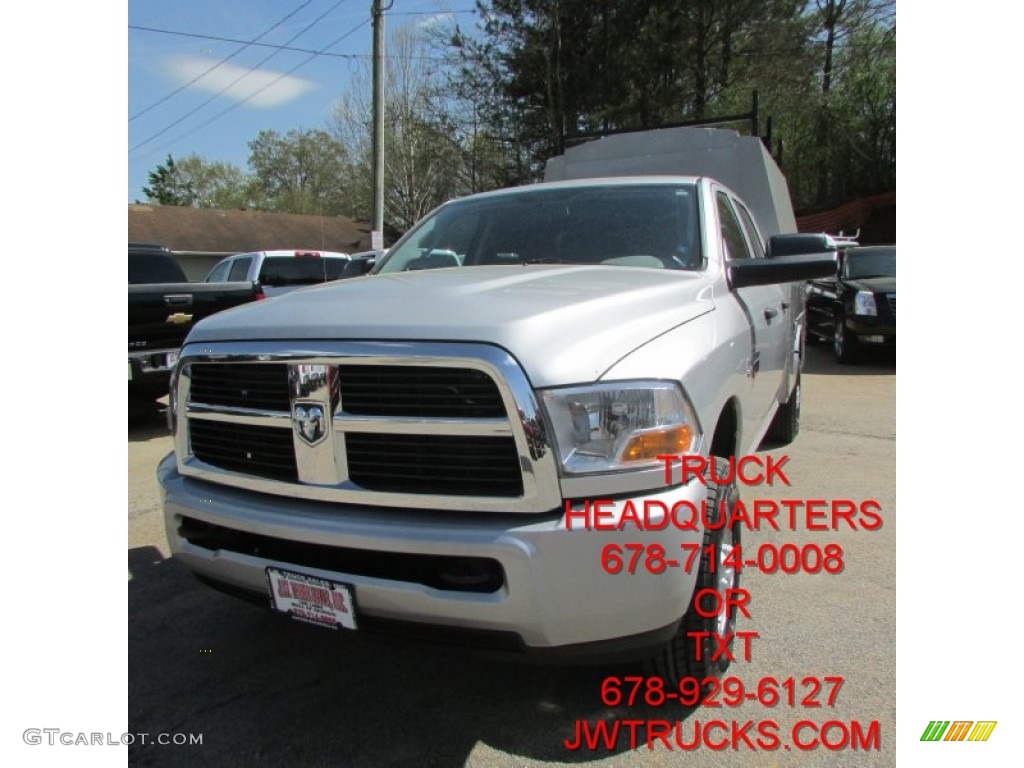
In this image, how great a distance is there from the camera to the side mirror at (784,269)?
2.96m

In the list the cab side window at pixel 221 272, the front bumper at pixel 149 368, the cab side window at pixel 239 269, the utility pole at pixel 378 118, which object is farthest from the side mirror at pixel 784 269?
the utility pole at pixel 378 118

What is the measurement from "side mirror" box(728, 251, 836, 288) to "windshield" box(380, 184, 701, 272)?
7.9 inches

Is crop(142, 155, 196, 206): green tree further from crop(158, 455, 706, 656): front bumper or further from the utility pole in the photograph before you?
crop(158, 455, 706, 656): front bumper

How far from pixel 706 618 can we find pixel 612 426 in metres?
0.75

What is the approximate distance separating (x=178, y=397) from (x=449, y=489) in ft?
3.94

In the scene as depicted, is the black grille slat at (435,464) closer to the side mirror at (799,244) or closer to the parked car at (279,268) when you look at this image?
the side mirror at (799,244)

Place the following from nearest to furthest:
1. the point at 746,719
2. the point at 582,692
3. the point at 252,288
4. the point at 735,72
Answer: the point at 746,719, the point at 582,692, the point at 252,288, the point at 735,72

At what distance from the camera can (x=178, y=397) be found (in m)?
2.63

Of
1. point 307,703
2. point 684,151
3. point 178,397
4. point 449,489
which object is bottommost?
point 307,703

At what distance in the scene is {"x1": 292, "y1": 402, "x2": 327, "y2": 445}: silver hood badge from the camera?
2.19 m

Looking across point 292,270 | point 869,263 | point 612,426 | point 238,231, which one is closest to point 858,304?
point 869,263

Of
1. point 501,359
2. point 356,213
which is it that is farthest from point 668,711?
point 356,213

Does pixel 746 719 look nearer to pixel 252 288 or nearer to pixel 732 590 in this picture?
pixel 732 590

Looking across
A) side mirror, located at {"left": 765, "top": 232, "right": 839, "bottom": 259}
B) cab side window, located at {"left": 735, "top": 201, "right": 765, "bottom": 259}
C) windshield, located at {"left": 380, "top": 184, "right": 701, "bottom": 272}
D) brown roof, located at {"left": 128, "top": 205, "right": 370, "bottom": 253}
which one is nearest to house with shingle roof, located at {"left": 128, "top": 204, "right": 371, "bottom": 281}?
brown roof, located at {"left": 128, "top": 205, "right": 370, "bottom": 253}
